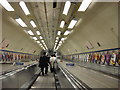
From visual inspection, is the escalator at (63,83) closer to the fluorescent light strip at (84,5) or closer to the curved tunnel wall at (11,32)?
the fluorescent light strip at (84,5)

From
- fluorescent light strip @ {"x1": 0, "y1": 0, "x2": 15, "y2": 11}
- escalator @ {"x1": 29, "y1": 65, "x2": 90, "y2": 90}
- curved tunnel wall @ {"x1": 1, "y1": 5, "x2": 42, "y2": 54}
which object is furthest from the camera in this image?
curved tunnel wall @ {"x1": 1, "y1": 5, "x2": 42, "y2": 54}

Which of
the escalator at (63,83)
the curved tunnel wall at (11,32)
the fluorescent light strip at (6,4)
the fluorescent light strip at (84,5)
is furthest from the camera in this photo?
the curved tunnel wall at (11,32)

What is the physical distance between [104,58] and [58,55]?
99.9ft

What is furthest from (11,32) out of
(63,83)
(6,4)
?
(63,83)

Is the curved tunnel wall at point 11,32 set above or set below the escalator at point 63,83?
above

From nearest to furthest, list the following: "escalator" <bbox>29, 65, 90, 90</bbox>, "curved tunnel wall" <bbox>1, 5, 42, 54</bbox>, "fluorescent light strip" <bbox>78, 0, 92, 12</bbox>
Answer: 1. "escalator" <bbox>29, 65, 90, 90</bbox>
2. "fluorescent light strip" <bbox>78, 0, 92, 12</bbox>
3. "curved tunnel wall" <bbox>1, 5, 42, 54</bbox>

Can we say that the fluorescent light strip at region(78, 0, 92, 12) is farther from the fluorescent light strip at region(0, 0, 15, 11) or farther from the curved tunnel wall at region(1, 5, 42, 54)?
the curved tunnel wall at region(1, 5, 42, 54)

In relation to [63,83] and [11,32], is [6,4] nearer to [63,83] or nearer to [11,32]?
[63,83]

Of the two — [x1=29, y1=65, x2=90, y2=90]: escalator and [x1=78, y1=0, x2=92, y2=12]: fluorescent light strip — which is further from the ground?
[x1=78, y1=0, x2=92, y2=12]: fluorescent light strip

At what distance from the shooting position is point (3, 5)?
604 centimetres

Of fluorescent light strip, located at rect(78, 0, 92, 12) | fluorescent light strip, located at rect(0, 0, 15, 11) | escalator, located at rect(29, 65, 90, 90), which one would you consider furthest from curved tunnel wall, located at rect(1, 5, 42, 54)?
escalator, located at rect(29, 65, 90, 90)

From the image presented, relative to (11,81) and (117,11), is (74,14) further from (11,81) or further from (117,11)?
(11,81)

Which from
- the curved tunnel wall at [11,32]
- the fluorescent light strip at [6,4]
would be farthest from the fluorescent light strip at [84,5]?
the curved tunnel wall at [11,32]

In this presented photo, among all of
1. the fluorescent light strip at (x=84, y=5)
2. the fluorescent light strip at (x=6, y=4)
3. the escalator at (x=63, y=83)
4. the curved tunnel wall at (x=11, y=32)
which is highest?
the fluorescent light strip at (x=84, y=5)
